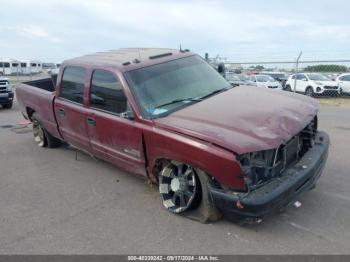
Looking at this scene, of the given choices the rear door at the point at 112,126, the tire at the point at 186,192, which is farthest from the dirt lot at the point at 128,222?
the rear door at the point at 112,126

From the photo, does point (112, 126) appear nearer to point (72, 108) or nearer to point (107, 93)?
point (107, 93)

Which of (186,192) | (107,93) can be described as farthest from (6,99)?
(186,192)

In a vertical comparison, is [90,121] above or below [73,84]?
below

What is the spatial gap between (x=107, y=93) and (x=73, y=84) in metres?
1.10

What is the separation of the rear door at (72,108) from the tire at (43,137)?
120cm

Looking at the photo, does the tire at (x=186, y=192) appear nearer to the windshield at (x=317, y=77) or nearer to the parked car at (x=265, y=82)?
the parked car at (x=265, y=82)

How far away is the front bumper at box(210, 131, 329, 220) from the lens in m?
3.56

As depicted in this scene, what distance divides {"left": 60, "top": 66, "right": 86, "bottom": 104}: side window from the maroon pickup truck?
2 cm

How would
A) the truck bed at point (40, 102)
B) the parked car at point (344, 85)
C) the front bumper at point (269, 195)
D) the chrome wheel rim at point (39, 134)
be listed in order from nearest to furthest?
the front bumper at point (269, 195) → the truck bed at point (40, 102) → the chrome wheel rim at point (39, 134) → the parked car at point (344, 85)

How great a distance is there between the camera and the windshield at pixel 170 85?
4.64 metres

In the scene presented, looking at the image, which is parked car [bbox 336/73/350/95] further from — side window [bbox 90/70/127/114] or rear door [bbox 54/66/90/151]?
side window [bbox 90/70/127/114]

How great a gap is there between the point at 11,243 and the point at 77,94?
2560 mm

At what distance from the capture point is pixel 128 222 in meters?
4.26

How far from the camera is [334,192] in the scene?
487 cm
